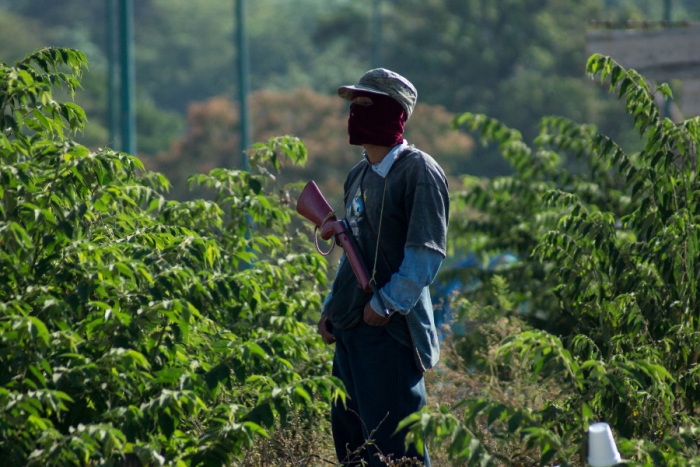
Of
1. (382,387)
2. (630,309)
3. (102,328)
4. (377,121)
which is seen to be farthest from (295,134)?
(102,328)

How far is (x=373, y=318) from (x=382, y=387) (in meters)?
0.27

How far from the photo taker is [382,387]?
3.91m

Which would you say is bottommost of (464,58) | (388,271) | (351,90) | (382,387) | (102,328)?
(464,58)

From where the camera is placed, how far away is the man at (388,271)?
383 centimetres

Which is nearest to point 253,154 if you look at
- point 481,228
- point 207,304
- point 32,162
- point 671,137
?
point 207,304

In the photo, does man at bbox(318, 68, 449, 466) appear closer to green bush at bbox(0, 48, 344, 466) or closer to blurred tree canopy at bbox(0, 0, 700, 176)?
green bush at bbox(0, 48, 344, 466)

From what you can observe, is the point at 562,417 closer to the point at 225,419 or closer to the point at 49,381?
the point at 225,419

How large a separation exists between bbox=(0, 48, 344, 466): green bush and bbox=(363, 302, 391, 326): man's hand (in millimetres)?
290

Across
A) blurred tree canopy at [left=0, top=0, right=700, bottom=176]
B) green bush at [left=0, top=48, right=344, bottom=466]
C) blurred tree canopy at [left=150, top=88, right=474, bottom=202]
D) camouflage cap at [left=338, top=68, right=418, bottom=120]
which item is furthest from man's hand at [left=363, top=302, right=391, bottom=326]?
blurred tree canopy at [left=0, top=0, right=700, bottom=176]

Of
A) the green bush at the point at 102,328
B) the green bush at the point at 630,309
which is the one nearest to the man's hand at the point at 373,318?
the green bush at the point at 102,328

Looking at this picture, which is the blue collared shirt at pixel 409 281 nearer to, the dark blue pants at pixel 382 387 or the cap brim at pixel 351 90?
the dark blue pants at pixel 382 387

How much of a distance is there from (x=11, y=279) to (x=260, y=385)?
3.48ft

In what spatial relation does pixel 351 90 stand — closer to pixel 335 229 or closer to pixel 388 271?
pixel 335 229

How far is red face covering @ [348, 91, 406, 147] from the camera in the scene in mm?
3984
